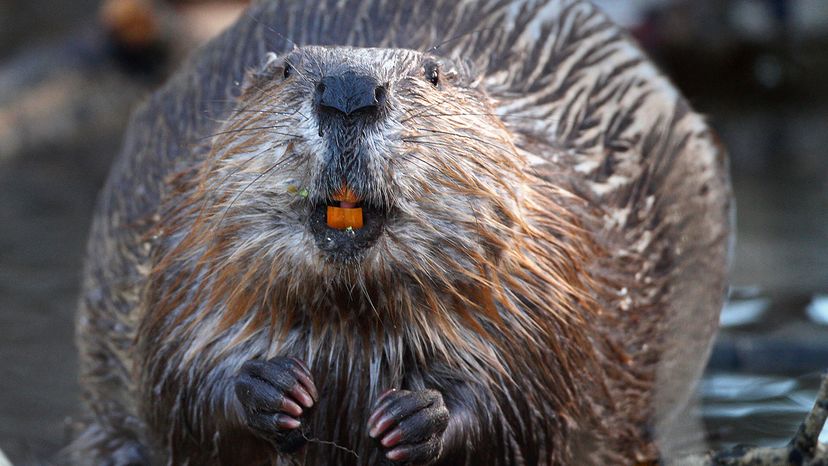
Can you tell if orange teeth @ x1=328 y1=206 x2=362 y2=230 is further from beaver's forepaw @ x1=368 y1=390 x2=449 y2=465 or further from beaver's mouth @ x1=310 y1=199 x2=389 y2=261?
beaver's forepaw @ x1=368 y1=390 x2=449 y2=465

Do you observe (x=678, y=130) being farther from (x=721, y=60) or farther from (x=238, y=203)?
(x=721, y=60)

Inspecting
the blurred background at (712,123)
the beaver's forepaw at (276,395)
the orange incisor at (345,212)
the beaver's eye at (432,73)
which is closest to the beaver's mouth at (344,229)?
the orange incisor at (345,212)

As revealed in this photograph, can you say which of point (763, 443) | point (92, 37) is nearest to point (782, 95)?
point (92, 37)

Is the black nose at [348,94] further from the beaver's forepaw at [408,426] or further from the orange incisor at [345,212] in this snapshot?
the beaver's forepaw at [408,426]

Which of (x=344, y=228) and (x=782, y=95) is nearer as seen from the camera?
(x=344, y=228)

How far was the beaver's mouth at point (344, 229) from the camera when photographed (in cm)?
289

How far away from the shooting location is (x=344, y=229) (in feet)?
9.53

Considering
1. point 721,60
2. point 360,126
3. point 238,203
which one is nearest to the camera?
point 360,126

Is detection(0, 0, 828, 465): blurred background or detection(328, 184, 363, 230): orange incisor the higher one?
detection(328, 184, 363, 230): orange incisor

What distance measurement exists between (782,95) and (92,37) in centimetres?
468

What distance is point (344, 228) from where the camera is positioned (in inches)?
114

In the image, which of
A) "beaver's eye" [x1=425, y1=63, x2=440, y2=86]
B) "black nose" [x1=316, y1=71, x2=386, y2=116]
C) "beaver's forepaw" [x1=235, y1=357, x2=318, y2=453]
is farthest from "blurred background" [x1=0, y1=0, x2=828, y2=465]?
"black nose" [x1=316, y1=71, x2=386, y2=116]

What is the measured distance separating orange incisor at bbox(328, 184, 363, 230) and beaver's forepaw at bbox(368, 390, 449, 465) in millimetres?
410

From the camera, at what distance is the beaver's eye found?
3.20 m
